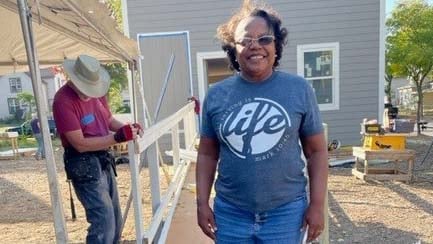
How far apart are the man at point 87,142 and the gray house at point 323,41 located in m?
5.69

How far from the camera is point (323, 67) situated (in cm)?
836

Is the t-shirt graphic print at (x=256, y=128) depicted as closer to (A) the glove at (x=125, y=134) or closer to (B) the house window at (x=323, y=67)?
(A) the glove at (x=125, y=134)

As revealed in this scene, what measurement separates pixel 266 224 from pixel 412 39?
41.0ft

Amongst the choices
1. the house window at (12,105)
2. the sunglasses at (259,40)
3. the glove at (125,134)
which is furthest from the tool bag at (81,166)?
the house window at (12,105)

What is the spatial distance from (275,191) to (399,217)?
3.61m

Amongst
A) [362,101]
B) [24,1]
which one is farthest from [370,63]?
[24,1]

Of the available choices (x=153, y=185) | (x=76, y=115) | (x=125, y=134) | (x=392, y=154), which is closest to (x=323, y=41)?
(x=392, y=154)

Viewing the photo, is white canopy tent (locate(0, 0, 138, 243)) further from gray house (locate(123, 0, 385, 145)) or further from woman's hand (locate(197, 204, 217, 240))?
gray house (locate(123, 0, 385, 145))

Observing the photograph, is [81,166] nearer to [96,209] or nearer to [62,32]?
[96,209]

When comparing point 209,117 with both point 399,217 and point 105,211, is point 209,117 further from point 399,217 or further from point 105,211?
point 399,217

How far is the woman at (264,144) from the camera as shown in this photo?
1.54 meters

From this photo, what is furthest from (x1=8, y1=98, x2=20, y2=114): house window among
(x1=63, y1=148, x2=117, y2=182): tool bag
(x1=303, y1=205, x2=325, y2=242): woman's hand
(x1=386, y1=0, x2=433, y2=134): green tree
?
(x1=303, y1=205, x2=325, y2=242): woman's hand

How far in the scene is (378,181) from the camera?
6.08 metres

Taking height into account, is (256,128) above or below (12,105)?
above
